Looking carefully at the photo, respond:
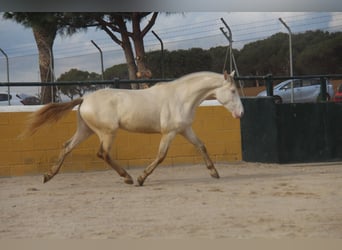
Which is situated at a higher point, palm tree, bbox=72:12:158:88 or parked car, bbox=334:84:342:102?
palm tree, bbox=72:12:158:88

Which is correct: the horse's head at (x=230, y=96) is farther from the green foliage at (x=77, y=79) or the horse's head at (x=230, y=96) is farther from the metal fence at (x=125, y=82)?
the green foliage at (x=77, y=79)

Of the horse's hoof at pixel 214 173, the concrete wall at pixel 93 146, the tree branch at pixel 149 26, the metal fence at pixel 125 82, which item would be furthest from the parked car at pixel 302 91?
the tree branch at pixel 149 26

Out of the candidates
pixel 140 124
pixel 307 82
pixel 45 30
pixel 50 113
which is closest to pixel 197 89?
pixel 140 124

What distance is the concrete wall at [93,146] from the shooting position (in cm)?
712

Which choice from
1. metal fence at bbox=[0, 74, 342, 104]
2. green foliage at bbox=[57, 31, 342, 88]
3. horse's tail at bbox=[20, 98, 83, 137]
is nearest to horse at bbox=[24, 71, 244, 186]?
horse's tail at bbox=[20, 98, 83, 137]

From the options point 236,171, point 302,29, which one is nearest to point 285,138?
point 236,171

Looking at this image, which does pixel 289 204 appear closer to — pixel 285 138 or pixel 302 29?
pixel 302 29

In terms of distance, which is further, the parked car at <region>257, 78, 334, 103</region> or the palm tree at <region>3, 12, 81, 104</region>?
the parked car at <region>257, 78, 334, 103</region>

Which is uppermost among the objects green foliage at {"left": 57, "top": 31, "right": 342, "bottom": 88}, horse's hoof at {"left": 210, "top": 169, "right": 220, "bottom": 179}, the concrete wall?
green foliage at {"left": 57, "top": 31, "right": 342, "bottom": 88}

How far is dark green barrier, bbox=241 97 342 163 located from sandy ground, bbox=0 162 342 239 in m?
0.49

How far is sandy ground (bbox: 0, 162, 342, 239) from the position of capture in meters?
4.25

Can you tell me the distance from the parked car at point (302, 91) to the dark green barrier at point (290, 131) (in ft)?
0.32

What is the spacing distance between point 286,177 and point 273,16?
200cm

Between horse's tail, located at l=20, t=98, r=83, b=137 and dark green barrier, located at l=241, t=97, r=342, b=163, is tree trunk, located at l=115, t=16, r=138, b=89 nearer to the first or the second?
horse's tail, located at l=20, t=98, r=83, b=137
